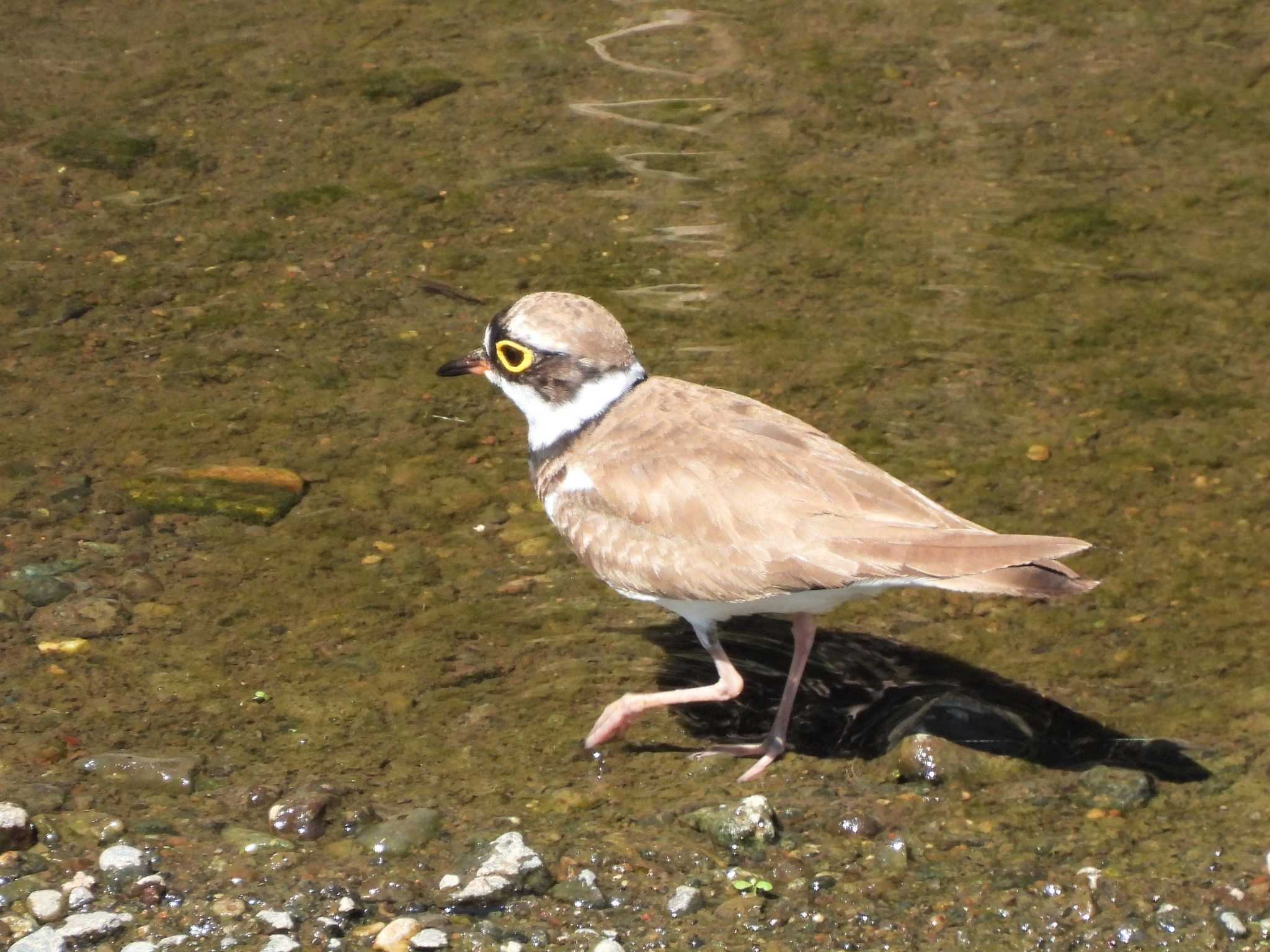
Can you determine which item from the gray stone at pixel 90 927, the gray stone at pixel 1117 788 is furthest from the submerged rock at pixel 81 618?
the gray stone at pixel 1117 788

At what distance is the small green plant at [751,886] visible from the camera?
15.3 ft

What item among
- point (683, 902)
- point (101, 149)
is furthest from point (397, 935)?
point (101, 149)

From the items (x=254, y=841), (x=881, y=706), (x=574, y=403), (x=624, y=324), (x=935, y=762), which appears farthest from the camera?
(x=624, y=324)

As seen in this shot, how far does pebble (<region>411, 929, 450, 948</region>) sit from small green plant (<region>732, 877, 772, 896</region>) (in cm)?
87

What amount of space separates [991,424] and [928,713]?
2045 millimetres

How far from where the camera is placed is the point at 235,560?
616cm

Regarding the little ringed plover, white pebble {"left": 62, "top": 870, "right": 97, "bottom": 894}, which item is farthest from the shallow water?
the little ringed plover

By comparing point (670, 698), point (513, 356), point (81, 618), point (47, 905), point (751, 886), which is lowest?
point (751, 886)

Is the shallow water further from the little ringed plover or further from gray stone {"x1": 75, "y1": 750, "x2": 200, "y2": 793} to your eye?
the little ringed plover

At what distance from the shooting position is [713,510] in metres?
5.29

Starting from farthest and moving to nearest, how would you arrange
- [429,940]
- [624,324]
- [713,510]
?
[624,324] < [713,510] < [429,940]

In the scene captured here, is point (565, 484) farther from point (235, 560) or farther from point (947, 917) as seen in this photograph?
point (947, 917)

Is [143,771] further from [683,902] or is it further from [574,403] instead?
[574,403]

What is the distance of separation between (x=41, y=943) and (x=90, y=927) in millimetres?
128
